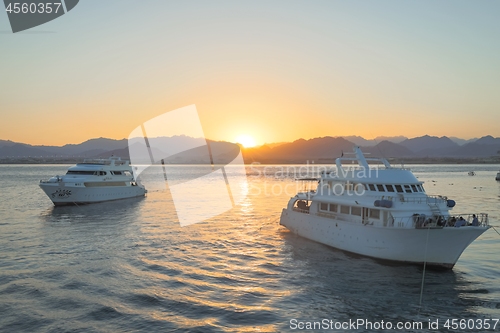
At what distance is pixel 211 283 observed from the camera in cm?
1816

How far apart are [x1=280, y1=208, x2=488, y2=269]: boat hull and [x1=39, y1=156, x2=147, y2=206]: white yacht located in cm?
3499

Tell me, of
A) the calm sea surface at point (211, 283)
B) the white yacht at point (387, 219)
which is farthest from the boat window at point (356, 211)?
the calm sea surface at point (211, 283)

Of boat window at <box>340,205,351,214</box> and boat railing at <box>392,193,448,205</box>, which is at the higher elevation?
boat railing at <box>392,193,448,205</box>

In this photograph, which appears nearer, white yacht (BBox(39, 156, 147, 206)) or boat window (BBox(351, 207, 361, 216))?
boat window (BBox(351, 207, 361, 216))

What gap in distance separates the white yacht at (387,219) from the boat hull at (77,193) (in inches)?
1240

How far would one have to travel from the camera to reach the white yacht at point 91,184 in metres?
45.0

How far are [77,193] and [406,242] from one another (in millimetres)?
40020

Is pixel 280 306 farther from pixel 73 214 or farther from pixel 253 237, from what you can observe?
pixel 73 214

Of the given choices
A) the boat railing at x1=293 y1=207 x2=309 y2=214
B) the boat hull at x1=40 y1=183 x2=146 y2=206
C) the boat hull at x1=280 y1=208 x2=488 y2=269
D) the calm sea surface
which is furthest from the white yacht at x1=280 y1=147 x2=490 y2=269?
Answer: the boat hull at x1=40 y1=183 x2=146 y2=206

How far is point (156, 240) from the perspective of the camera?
27781 mm

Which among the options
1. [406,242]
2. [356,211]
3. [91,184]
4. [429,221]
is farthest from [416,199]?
[91,184]

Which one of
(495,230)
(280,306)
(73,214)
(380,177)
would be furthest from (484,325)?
(73,214)

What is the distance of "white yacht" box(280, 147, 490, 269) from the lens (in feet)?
64.5

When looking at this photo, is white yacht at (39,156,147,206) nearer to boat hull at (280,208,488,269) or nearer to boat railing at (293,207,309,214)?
boat railing at (293,207,309,214)
